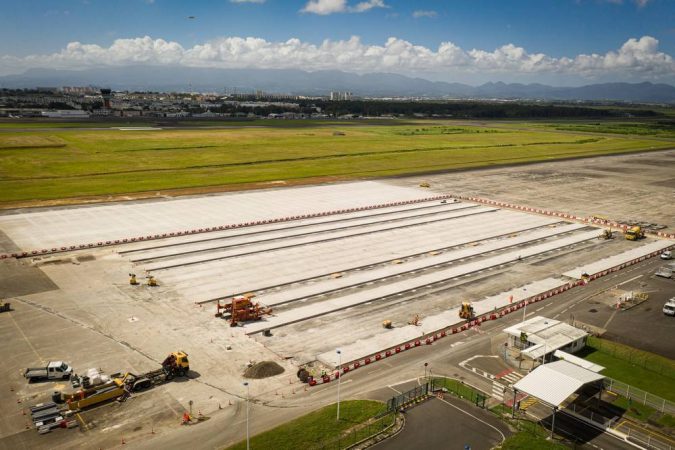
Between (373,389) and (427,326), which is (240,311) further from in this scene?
(427,326)

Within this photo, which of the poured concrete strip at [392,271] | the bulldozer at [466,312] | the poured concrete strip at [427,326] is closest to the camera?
the poured concrete strip at [427,326]

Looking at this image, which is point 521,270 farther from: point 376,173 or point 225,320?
point 376,173

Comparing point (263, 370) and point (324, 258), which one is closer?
point (263, 370)

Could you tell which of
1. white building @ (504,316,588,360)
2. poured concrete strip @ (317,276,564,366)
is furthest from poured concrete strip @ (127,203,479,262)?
white building @ (504,316,588,360)

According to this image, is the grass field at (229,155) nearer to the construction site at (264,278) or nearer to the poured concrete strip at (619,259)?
the construction site at (264,278)

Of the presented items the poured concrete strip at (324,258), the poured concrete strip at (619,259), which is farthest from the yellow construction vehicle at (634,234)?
the poured concrete strip at (324,258)

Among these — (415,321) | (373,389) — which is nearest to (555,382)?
(373,389)

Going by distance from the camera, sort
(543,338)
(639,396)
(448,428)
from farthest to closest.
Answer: (543,338) < (639,396) < (448,428)

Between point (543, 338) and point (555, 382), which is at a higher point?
point (555, 382)
